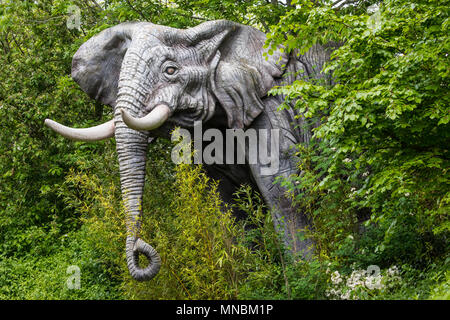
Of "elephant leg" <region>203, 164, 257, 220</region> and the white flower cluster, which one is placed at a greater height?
"elephant leg" <region>203, 164, 257, 220</region>

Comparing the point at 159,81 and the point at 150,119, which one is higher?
the point at 159,81

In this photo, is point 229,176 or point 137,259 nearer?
point 137,259

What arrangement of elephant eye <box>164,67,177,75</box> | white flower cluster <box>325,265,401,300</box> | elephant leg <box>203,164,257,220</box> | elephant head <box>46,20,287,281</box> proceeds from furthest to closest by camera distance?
elephant leg <box>203,164,257,220</box>, elephant eye <box>164,67,177,75</box>, elephant head <box>46,20,287,281</box>, white flower cluster <box>325,265,401,300</box>

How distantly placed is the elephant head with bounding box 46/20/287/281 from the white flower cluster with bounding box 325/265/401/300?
68.0 inches

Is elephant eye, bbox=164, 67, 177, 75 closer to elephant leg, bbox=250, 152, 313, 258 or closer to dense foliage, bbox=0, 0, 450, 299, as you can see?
dense foliage, bbox=0, 0, 450, 299

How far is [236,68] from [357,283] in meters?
2.86

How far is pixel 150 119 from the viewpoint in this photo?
6938 millimetres

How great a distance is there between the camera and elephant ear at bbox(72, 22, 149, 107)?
7.95 metres

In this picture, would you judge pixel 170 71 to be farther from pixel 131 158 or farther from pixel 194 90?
pixel 131 158

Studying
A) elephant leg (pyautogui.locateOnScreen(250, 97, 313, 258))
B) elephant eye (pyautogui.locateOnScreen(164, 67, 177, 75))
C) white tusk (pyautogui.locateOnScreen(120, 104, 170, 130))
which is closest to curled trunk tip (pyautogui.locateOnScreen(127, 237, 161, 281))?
white tusk (pyautogui.locateOnScreen(120, 104, 170, 130))

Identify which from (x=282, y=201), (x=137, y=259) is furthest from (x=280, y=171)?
(x=137, y=259)

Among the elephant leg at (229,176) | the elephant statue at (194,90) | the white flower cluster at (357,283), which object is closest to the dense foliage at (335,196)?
the white flower cluster at (357,283)

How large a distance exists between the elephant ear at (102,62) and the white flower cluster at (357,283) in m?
3.45

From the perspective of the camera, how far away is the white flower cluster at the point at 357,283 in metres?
6.20
